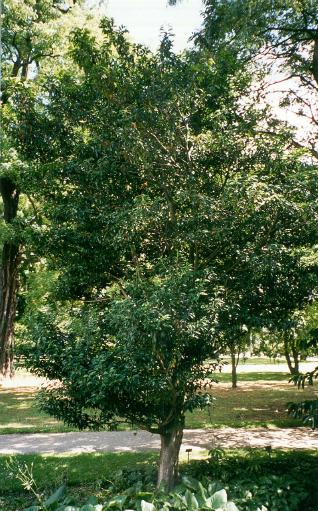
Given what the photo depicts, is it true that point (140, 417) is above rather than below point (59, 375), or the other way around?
below

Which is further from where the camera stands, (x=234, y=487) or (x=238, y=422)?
(x=238, y=422)

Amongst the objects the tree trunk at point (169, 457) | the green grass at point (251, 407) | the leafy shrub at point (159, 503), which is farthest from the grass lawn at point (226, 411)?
the leafy shrub at point (159, 503)

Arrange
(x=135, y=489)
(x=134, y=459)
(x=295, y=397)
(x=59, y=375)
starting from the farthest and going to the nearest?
(x=295, y=397)
(x=134, y=459)
(x=135, y=489)
(x=59, y=375)

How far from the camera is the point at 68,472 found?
736cm

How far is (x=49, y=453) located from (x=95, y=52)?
650 centimetres

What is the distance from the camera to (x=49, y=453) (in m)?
8.49

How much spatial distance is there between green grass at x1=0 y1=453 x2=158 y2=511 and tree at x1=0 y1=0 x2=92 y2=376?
22.0 ft

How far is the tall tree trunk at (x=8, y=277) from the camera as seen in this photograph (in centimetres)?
1762

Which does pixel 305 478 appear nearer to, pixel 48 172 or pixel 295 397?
pixel 48 172

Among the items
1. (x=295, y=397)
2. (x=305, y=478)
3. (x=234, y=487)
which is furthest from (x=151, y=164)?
(x=295, y=397)

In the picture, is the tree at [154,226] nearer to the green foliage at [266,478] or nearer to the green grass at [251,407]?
the green foliage at [266,478]

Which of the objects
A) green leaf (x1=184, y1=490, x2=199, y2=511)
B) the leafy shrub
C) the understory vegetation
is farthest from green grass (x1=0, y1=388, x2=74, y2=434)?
green leaf (x1=184, y1=490, x2=199, y2=511)

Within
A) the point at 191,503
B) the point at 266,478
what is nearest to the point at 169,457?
the point at 266,478

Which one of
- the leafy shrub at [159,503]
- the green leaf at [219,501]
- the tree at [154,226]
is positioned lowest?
the leafy shrub at [159,503]
